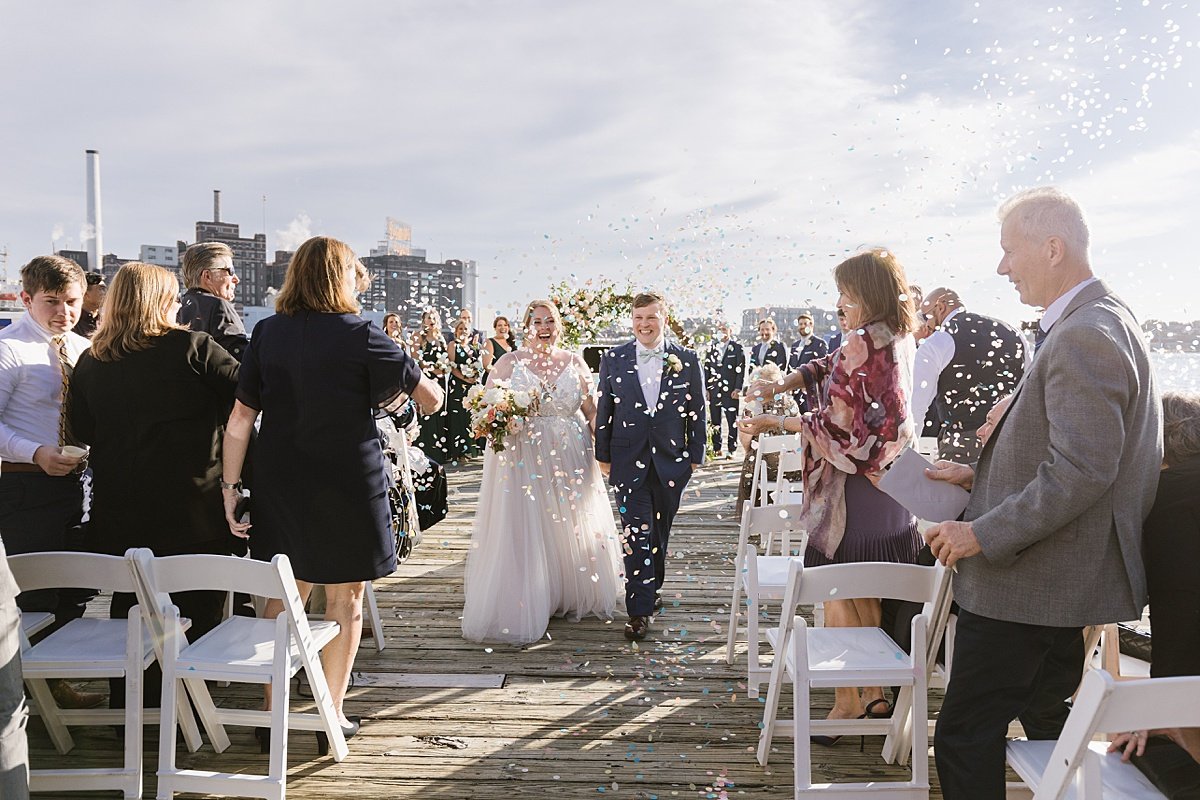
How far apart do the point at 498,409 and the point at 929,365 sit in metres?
2.54

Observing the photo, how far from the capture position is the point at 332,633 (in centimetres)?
282

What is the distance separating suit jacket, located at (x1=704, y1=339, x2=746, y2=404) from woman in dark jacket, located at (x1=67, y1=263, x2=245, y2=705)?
29.8 feet

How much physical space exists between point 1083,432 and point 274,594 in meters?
2.38

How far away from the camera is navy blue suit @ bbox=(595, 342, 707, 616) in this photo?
4.21m

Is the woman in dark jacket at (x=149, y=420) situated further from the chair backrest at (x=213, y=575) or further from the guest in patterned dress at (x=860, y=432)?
the guest in patterned dress at (x=860, y=432)

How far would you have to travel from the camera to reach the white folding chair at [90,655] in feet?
7.94

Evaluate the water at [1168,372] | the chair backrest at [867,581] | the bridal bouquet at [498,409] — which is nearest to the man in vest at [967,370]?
the water at [1168,372]

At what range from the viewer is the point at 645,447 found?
422 cm

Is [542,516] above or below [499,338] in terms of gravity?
below

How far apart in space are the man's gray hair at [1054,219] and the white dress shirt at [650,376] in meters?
2.44

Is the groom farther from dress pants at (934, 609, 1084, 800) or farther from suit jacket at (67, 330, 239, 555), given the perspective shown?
dress pants at (934, 609, 1084, 800)

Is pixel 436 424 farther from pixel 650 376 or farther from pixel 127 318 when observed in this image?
pixel 127 318

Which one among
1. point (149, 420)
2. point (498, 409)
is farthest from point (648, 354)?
point (149, 420)

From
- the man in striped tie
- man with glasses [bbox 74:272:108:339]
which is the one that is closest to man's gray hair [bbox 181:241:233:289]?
the man in striped tie
